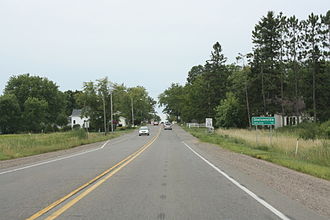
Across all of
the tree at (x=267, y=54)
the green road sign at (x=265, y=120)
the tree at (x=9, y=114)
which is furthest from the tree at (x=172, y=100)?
the green road sign at (x=265, y=120)

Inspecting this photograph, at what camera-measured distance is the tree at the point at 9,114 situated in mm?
90625

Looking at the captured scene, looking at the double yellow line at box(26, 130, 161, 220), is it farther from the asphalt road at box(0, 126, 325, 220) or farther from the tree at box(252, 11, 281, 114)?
the tree at box(252, 11, 281, 114)

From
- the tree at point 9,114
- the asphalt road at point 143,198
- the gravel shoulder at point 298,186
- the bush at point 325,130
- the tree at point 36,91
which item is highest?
the tree at point 36,91

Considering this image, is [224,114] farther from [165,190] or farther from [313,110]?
[165,190]

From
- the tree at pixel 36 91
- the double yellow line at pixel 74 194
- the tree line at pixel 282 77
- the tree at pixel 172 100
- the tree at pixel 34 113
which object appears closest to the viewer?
the double yellow line at pixel 74 194

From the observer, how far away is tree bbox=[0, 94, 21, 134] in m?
90.6

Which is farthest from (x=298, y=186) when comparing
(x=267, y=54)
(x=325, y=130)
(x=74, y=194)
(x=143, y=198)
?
(x=267, y=54)

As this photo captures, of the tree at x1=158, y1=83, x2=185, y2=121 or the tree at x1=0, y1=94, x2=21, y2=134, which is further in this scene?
the tree at x1=158, y1=83, x2=185, y2=121

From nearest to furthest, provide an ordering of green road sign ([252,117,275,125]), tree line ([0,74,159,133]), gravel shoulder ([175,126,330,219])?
gravel shoulder ([175,126,330,219]) < green road sign ([252,117,275,125]) < tree line ([0,74,159,133])

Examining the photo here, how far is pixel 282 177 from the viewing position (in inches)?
502

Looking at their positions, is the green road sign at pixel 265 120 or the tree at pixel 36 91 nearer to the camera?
the green road sign at pixel 265 120

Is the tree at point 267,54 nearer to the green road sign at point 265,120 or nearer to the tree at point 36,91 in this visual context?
the green road sign at point 265,120

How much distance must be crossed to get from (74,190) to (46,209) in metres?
2.36

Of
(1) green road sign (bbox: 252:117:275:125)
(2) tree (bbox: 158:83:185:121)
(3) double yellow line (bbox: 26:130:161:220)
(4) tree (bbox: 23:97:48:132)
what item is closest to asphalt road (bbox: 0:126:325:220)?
(3) double yellow line (bbox: 26:130:161:220)
